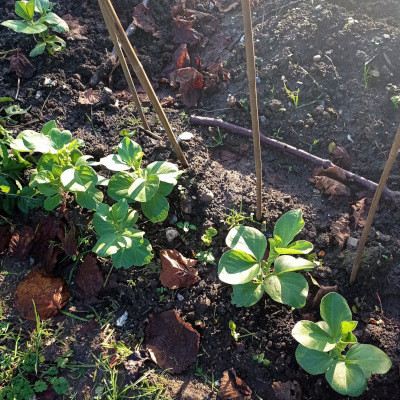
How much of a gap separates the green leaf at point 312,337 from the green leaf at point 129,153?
120 cm

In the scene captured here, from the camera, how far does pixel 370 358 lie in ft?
5.85

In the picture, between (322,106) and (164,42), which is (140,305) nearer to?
(322,106)

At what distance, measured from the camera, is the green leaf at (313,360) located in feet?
6.06

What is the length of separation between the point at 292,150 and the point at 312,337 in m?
1.32

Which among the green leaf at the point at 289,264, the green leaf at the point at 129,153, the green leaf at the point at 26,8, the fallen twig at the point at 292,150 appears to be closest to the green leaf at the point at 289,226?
the green leaf at the point at 289,264

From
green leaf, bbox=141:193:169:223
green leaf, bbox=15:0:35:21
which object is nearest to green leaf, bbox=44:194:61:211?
green leaf, bbox=141:193:169:223

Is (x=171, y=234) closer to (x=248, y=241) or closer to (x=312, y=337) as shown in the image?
(x=248, y=241)

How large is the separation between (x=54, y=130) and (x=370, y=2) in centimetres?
264

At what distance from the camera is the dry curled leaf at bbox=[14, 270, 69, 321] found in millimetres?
2314

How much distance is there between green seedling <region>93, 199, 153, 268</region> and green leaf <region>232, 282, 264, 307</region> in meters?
0.49

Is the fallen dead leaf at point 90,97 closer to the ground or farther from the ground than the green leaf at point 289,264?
farther from the ground

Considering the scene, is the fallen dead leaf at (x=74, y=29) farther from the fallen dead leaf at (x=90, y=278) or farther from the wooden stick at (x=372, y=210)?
the wooden stick at (x=372, y=210)

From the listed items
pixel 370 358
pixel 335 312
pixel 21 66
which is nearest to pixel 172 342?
pixel 335 312

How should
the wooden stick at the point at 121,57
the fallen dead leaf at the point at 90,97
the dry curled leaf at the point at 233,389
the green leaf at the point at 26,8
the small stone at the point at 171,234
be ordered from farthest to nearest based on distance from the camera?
1. the fallen dead leaf at the point at 90,97
2. the green leaf at the point at 26,8
3. the small stone at the point at 171,234
4. the wooden stick at the point at 121,57
5. the dry curled leaf at the point at 233,389
